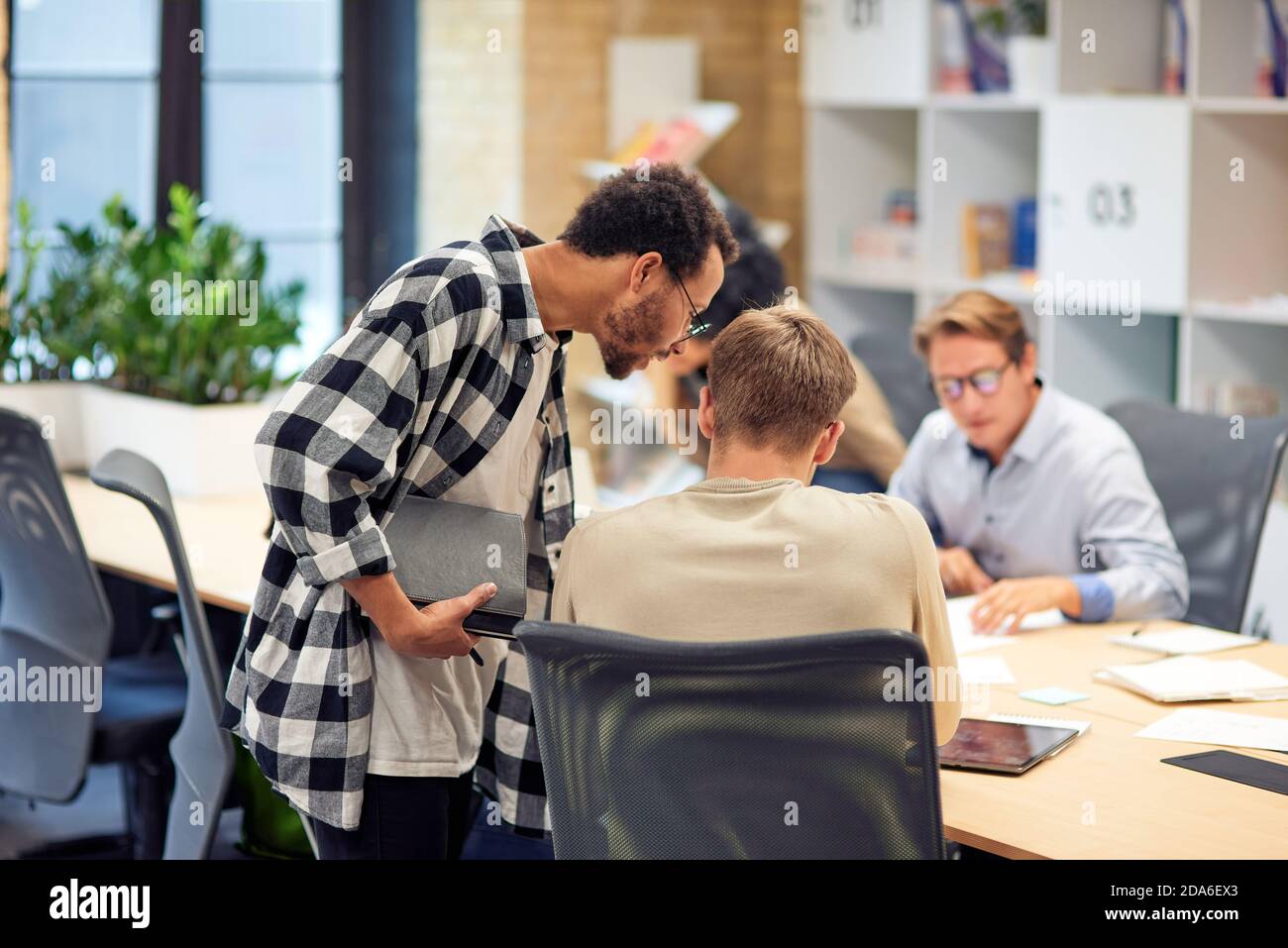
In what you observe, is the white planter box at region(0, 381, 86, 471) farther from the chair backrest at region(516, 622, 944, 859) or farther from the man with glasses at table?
the chair backrest at region(516, 622, 944, 859)

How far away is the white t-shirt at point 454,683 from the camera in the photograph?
1.92 metres

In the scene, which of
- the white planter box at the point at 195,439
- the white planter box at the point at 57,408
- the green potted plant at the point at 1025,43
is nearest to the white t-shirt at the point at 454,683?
the white planter box at the point at 195,439

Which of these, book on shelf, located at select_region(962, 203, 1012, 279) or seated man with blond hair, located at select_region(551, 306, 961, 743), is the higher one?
book on shelf, located at select_region(962, 203, 1012, 279)

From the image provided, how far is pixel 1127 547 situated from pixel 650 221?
1273 millimetres

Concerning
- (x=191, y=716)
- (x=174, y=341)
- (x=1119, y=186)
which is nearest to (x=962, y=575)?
(x=191, y=716)

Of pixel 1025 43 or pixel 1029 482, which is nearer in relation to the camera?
pixel 1029 482

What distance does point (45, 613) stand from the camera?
9.53ft

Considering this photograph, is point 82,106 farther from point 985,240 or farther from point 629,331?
point 629,331

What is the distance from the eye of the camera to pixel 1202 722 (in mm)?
2109

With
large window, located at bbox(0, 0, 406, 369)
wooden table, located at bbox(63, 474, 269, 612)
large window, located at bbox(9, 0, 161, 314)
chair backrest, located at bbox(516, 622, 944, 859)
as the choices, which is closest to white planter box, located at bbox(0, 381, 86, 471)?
wooden table, located at bbox(63, 474, 269, 612)

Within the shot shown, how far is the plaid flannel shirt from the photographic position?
69.4 inches

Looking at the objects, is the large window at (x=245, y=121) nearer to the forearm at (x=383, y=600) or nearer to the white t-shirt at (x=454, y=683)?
the white t-shirt at (x=454, y=683)

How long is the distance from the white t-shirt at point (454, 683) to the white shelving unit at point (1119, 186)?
2.29 m

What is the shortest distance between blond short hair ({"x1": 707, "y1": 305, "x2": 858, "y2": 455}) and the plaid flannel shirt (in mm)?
267
